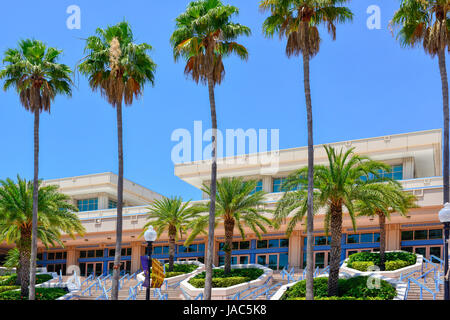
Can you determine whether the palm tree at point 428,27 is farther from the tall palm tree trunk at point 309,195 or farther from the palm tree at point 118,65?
the palm tree at point 118,65

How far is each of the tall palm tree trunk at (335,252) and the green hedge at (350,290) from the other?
0.54 m

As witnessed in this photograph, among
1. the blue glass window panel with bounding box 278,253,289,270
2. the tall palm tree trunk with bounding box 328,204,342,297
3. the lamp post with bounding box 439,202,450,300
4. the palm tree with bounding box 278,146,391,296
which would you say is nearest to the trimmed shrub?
the tall palm tree trunk with bounding box 328,204,342,297

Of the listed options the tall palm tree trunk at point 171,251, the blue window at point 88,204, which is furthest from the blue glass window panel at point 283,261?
the blue window at point 88,204

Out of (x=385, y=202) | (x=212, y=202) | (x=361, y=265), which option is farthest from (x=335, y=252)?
(x=212, y=202)

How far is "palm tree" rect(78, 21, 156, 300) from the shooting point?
32625mm

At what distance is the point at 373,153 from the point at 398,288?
20719 millimetres

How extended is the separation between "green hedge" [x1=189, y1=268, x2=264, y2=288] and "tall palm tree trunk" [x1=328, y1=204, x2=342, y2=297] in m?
7.65

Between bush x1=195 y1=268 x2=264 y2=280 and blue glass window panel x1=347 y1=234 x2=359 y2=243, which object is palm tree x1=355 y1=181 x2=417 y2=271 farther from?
blue glass window panel x1=347 y1=234 x2=359 y2=243

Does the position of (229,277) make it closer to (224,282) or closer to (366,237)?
(224,282)

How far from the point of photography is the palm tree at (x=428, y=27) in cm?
2941

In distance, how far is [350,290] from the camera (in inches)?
1187

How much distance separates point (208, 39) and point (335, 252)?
1270 cm

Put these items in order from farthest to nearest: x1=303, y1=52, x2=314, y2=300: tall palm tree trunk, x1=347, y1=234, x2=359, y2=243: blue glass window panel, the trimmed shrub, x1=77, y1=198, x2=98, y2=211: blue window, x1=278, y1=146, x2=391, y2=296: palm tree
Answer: x1=77, y1=198, x2=98, y2=211: blue window, x1=347, y1=234, x2=359, y2=243: blue glass window panel, x1=278, y1=146, x2=391, y2=296: palm tree, the trimmed shrub, x1=303, y1=52, x2=314, y2=300: tall palm tree trunk

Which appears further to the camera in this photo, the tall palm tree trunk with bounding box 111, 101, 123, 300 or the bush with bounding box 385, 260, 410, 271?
the bush with bounding box 385, 260, 410, 271
